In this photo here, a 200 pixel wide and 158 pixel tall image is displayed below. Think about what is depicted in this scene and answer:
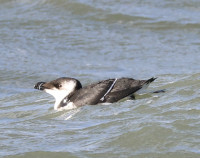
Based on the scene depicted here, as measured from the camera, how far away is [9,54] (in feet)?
49.8

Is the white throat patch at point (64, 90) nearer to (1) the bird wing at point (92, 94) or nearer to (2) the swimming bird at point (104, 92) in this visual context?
(2) the swimming bird at point (104, 92)

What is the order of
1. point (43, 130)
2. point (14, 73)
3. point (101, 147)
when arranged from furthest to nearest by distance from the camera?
1. point (14, 73)
2. point (43, 130)
3. point (101, 147)

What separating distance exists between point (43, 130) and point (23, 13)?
11.0 metres

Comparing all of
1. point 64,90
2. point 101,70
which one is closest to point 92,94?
point 64,90

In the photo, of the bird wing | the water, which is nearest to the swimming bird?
the bird wing

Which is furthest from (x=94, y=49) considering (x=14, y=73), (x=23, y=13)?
(x=23, y=13)

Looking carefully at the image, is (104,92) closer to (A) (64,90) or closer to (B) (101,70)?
(A) (64,90)

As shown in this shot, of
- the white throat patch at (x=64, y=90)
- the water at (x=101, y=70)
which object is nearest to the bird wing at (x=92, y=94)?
the water at (x=101, y=70)

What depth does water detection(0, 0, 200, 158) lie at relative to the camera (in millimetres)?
7242

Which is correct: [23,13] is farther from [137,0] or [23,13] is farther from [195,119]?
[195,119]

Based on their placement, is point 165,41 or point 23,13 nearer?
point 165,41

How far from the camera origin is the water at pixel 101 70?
7.24m

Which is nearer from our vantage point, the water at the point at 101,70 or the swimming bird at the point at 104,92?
the water at the point at 101,70

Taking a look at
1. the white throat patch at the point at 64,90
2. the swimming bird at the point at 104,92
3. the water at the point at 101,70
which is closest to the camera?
the water at the point at 101,70
